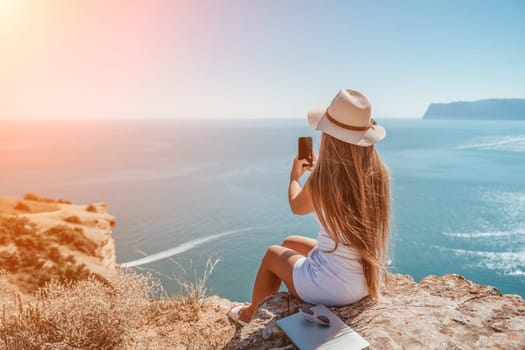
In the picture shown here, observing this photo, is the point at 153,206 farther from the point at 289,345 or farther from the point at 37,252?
the point at 289,345

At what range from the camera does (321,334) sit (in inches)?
63.7

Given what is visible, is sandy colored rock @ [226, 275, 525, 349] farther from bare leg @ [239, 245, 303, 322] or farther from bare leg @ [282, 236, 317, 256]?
bare leg @ [282, 236, 317, 256]

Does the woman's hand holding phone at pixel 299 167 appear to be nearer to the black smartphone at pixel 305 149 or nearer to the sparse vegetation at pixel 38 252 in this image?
the black smartphone at pixel 305 149

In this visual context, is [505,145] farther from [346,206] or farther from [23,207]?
[23,207]

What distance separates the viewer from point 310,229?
3459 centimetres

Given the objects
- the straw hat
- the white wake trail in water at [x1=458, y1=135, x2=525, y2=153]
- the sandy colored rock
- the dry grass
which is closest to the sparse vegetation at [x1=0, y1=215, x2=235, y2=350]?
the dry grass

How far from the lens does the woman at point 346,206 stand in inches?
71.6

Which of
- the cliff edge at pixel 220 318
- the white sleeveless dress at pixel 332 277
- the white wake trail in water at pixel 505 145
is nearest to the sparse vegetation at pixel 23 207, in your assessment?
the cliff edge at pixel 220 318

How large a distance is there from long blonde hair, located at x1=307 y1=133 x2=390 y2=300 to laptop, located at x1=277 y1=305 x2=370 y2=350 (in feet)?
1.41

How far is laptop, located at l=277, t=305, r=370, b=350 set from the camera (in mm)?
1539

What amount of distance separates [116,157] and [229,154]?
127ft

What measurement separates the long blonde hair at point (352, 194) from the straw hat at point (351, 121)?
0.06 metres

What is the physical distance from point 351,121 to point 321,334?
4.09 ft

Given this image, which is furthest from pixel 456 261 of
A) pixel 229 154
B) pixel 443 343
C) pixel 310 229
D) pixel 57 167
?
pixel 57 167
